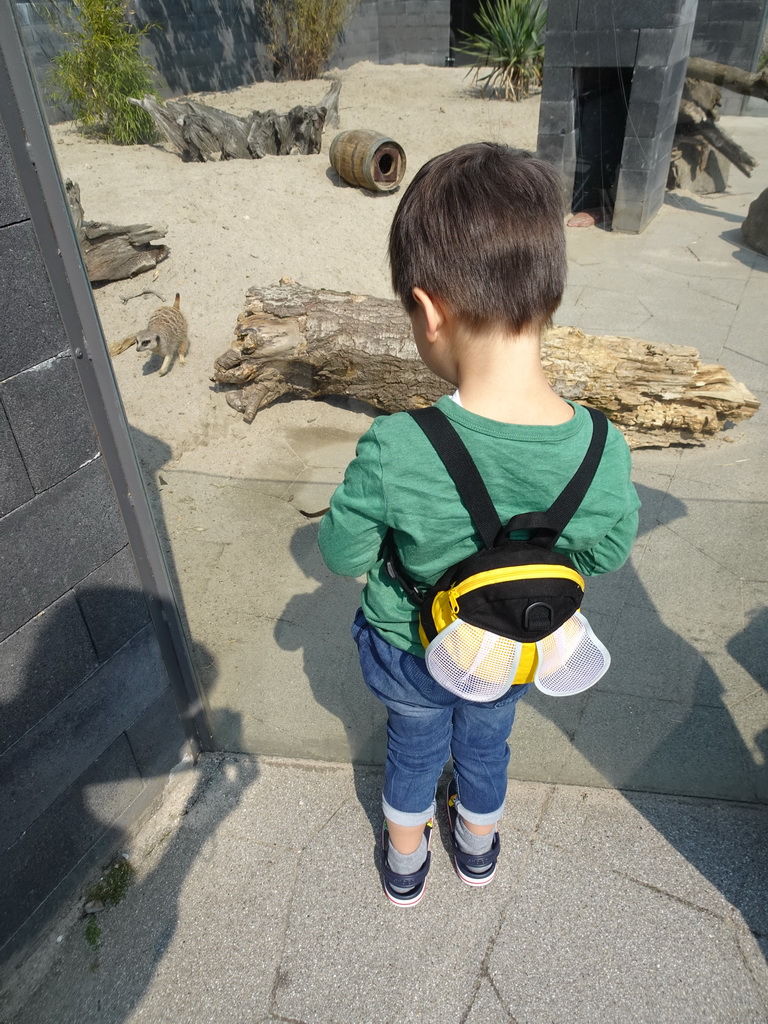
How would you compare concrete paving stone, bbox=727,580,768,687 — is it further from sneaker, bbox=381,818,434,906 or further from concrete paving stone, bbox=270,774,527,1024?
sneaker, bbox=381,818,434,906

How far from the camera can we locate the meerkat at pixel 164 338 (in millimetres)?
4078

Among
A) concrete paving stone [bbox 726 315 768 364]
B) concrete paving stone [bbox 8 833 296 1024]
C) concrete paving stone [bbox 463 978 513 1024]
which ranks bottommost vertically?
concrete paving stone [bbox 726 315 768 364]

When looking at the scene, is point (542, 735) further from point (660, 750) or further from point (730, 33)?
point (730, 33)

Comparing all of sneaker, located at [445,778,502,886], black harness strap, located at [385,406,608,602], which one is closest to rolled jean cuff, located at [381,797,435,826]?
sneaker, located at [445,778,502,886]

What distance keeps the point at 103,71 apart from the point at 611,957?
6.66 metres

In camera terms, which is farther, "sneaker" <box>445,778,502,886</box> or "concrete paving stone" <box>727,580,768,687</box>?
"concrete paving stone" <box>727,580,768,687</box>

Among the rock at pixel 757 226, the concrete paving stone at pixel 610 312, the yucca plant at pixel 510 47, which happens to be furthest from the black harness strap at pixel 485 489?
the yucca plant at pixel 510 47

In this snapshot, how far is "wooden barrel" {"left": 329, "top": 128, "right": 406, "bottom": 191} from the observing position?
6.42 metres

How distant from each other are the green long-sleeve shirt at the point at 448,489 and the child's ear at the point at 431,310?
0.12 meters

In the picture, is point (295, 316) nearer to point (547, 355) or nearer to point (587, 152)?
point (547, 355)

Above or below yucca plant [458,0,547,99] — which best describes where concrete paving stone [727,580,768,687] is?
below

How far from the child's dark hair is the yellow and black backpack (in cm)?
19

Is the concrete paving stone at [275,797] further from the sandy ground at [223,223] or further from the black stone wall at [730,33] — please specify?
the black stone wall at [730,33]

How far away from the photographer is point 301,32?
887cm
